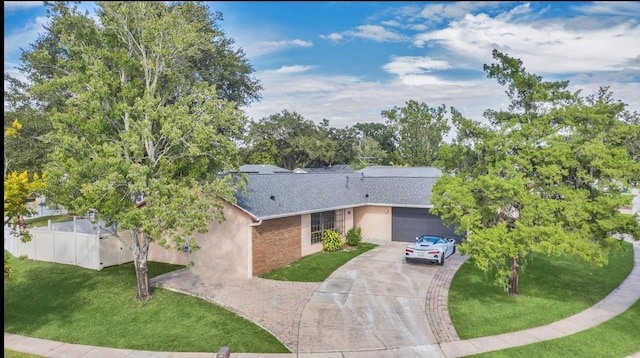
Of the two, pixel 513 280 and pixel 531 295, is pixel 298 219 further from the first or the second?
pixel 531 295

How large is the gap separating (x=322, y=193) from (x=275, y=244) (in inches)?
217

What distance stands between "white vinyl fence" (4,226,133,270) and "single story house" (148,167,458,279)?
1.74 meters

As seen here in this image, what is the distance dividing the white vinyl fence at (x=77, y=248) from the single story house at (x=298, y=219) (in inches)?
68.6

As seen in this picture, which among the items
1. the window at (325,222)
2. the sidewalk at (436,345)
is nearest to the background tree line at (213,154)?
the sidewalk at (436,345)

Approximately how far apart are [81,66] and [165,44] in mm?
2708

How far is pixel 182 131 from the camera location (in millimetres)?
12797

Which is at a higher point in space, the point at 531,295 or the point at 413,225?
the point at 413,225

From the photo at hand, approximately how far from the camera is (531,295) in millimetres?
14398

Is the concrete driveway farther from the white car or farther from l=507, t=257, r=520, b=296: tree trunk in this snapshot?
l=507, t=257, r=520, b=296: tree trunk

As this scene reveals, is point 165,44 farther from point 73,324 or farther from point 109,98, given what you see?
point 73,324

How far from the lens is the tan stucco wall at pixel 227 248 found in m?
16.3

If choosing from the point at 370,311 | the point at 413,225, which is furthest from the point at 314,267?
the point at 413,225

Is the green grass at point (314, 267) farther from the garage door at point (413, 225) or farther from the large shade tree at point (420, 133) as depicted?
the large shade tree at point (420, 133)

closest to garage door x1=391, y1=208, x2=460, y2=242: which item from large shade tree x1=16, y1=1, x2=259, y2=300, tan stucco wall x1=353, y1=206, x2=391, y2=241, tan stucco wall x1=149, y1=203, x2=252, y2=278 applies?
tan stucco wall x1=353, y1=206, x2=391, y2=241
